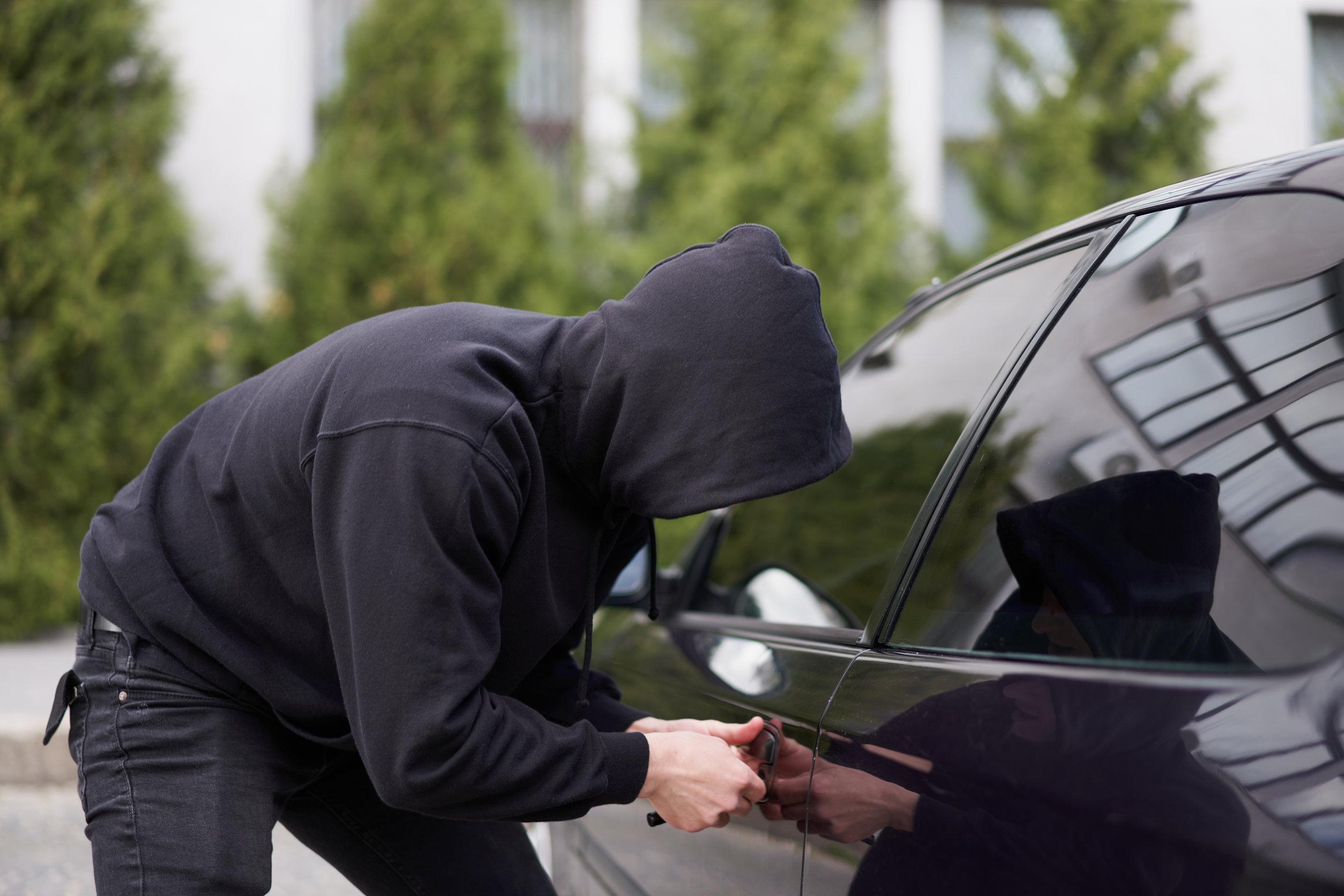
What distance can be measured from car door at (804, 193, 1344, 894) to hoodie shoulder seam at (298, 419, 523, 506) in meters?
0.47

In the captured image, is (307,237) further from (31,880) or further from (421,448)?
(421,448)

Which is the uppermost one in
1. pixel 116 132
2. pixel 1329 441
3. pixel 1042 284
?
pixel 116 132

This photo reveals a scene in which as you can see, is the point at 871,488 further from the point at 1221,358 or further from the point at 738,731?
the point at 1221,358

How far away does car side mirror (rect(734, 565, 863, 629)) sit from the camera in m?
2.14

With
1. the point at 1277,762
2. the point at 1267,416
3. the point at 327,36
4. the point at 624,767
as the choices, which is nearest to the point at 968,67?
the point at 327,36

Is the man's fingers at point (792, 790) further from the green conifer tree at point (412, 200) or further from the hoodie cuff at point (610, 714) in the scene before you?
the green conifer tree at point (412, 200)

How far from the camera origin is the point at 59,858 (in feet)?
11.7

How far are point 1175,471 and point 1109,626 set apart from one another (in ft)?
0.60

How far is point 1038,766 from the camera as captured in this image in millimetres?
1010

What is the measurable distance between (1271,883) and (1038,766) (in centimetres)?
21

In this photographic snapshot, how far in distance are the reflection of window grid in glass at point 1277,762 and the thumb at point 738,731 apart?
0.64m

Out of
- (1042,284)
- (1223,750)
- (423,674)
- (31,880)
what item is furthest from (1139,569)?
(31,880)

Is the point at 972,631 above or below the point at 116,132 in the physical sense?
below

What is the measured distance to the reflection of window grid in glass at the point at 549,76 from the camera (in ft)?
28.0
